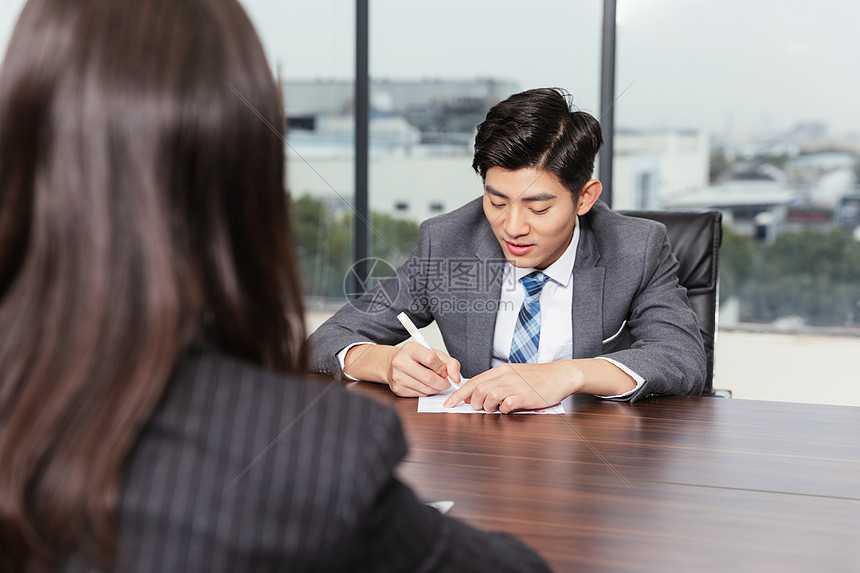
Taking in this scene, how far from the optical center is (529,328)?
1.87m

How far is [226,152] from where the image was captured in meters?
0.56

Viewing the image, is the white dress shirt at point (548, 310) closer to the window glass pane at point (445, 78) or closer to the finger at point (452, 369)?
the finger at point (452, 369)

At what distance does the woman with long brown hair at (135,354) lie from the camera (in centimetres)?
52

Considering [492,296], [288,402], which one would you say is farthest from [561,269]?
[288,402]

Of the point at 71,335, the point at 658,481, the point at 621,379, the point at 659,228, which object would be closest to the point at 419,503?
the point at 71,335

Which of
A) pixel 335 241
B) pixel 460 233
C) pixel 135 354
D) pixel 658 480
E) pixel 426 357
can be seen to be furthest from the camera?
pixel 335 241

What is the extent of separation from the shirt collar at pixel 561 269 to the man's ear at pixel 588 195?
4cm

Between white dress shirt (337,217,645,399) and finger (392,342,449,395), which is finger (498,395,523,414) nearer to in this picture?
finger (392,342,449,395)

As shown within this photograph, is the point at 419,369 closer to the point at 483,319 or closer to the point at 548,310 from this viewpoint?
the point at 483,319

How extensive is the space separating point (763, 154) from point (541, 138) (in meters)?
2.36

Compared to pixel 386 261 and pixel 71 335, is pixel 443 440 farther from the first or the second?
pixel 386 261

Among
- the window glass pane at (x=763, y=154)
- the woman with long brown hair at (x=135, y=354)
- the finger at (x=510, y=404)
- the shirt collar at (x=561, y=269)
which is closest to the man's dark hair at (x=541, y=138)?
the shirt collar at (x=561, y=269)

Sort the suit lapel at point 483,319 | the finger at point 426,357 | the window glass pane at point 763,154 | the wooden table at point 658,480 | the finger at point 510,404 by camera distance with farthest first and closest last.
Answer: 1. the window glass pane at point 763,154
2. the suit lapel at point 483,319
3. the finger at point 426,357
4. the finger at point 510,404
5. the wooden table at point 658,480

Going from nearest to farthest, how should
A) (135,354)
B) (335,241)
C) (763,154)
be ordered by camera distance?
(135,354), (763,154), (335,241)
